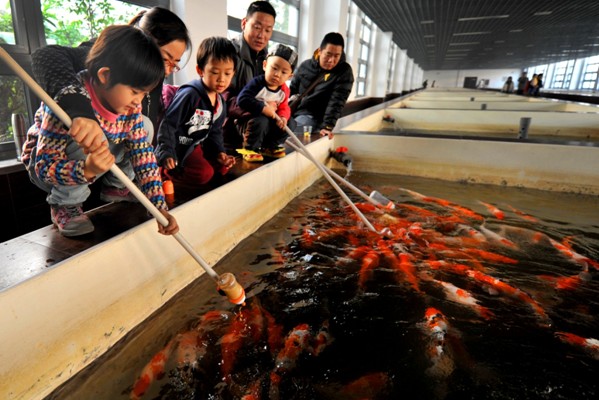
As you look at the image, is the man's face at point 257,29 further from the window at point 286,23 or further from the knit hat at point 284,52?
the window at point 286,23

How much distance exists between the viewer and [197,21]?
386cm

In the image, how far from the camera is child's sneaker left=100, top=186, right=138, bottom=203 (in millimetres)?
1644

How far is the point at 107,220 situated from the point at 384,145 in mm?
2994

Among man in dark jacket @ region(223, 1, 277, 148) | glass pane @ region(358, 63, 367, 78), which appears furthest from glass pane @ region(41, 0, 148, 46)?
glass pane @ region(358, 63, 367, 78)

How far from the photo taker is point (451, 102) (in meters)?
8.86

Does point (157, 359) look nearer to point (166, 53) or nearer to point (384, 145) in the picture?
point (166, 53)

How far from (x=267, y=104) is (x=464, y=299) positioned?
195 centimetres

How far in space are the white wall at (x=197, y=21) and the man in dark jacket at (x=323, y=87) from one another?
115 cm

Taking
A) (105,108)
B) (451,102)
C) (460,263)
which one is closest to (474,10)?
(451,102)

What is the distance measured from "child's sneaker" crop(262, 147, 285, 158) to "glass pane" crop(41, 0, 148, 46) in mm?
1512

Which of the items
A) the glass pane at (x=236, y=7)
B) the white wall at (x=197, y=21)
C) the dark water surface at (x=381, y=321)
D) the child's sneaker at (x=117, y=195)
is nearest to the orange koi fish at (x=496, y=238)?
the dark water surface at (x=381, y=321)

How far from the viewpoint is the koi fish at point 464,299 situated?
1.54 m

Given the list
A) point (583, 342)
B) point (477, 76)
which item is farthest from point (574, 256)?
point (477, 76)

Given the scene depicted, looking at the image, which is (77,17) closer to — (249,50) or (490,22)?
(249,50)
